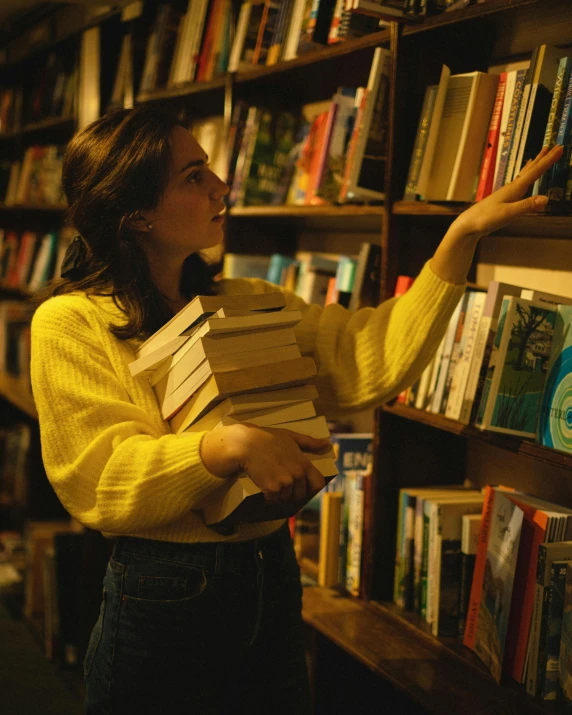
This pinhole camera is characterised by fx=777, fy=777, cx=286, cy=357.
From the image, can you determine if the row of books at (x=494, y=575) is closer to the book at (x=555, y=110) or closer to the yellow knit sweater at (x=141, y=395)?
the yellow knit sweater at (x=141, y=395)

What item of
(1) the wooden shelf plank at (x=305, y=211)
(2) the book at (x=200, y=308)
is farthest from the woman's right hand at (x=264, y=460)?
(1) the wooden shelf plank at (x=305, y=211)

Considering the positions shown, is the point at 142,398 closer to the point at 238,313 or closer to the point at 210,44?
the point at 238,313

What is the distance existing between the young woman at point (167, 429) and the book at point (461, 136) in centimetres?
23

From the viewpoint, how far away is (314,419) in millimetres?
1264

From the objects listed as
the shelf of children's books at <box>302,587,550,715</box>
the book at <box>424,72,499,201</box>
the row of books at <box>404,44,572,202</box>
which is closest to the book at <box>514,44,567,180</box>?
the row of books at <box>404,44,572,202</box>

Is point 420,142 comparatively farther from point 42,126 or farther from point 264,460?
point 42,126

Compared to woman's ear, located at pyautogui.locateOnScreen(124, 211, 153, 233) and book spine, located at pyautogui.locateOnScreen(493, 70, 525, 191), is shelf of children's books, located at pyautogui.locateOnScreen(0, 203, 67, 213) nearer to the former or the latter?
woman's ear, located at pyautogui.locateOnScreen(124, 211, 153, 233)

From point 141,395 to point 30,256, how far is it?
2.96 metres

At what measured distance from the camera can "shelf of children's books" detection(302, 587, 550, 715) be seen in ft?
4.56

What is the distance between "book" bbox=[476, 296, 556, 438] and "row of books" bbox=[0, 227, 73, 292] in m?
2.43

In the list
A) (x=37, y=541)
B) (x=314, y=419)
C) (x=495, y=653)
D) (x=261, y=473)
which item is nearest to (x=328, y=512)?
(x=495, y=653)

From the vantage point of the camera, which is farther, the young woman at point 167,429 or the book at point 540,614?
the book at point 540,614

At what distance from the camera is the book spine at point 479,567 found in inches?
59.6

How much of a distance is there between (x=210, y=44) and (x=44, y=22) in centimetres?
217
